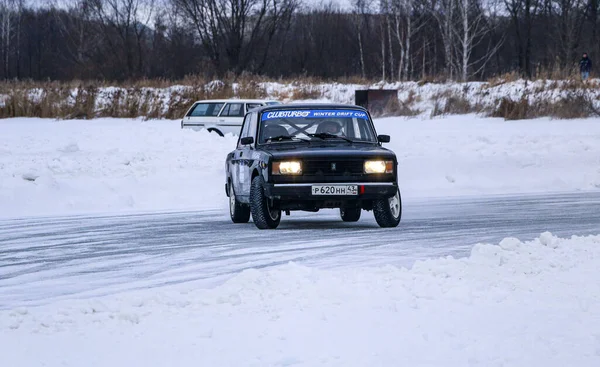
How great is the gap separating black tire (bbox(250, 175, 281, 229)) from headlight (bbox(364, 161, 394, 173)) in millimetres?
1283

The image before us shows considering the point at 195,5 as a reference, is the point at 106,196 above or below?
below

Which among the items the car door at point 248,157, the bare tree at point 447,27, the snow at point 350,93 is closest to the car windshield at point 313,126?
the car door at point 248,157

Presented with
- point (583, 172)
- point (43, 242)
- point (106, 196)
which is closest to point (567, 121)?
point (583, 172)

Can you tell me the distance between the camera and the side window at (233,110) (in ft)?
107

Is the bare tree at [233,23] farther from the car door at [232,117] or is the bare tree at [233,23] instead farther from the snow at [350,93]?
the car door at [232,117]

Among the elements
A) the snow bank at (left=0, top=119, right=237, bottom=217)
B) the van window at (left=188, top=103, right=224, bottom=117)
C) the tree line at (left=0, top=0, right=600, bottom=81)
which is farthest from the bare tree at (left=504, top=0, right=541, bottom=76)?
the snow bank at (left=0, top=119, right=237, bottom=217)

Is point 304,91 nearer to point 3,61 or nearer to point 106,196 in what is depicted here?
point 106,196

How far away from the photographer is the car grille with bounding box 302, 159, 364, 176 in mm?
13359

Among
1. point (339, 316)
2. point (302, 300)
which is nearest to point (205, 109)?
point (302, 300)

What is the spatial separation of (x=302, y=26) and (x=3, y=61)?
24.4 metres

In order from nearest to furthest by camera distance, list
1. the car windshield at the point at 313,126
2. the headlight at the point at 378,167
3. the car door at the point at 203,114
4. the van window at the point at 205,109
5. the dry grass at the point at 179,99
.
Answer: the headlight at the point at 378,167, the car windshield at the point at 313,126, the car door at the point at 203,114, the van window at the point at 205,109, the dry grass at the point at 179,99

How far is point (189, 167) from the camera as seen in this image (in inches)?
894

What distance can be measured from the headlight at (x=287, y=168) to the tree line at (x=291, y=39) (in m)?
47.2

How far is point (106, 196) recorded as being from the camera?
63.1 ft
